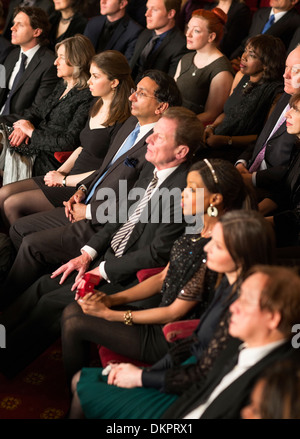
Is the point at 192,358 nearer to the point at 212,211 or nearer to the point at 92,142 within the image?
the point at 212,211

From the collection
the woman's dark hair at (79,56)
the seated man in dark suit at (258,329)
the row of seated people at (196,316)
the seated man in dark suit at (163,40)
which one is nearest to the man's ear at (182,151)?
the row of seated people at (196,316)

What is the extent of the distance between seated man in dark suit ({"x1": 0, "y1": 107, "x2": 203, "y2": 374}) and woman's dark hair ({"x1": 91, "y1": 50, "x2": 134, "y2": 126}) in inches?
33.0

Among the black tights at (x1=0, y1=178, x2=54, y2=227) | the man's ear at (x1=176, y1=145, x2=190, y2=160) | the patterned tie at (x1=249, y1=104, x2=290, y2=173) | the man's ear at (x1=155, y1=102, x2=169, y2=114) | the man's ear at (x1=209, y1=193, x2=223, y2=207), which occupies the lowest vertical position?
the black tights at (x1=0, y1=178, x2=54, y2=227)

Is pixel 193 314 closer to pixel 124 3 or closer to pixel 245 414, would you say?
pixel 245 414

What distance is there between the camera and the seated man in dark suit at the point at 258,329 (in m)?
1.62

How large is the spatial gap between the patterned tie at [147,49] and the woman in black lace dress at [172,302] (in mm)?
2614

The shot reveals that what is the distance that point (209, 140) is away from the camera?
3.60 meters

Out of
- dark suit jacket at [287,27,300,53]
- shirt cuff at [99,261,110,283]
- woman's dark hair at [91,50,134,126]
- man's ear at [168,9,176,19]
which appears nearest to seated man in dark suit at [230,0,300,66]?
dark suit jacket at [287,27,300,53]

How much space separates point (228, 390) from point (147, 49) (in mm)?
3592

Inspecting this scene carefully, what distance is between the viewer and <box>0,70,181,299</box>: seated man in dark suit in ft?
10.0

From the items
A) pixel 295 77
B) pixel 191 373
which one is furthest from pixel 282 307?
pixel 295 77

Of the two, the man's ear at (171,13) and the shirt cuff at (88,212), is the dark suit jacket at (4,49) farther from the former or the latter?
the shirt cuff at (88,212)

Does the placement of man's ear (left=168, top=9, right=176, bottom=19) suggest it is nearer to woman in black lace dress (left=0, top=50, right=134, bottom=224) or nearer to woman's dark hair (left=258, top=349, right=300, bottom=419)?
woman in black lace dress (left=0, top=50, right=134, bottom=224)

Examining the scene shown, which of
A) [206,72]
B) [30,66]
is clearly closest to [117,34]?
[30,66]
